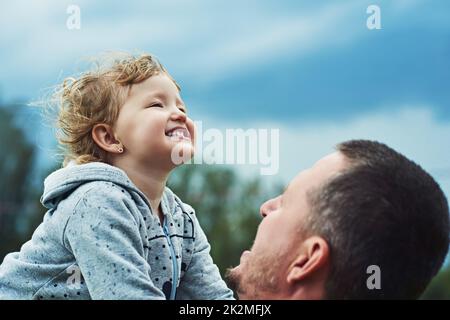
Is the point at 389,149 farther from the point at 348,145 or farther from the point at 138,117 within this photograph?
the point at 138,117

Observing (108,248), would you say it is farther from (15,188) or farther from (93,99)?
(15,188)

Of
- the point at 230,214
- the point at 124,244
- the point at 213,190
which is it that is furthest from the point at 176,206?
the point at 230,214

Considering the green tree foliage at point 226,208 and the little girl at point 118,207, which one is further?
the green tree foliage at point 226,208

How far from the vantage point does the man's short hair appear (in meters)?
1.15

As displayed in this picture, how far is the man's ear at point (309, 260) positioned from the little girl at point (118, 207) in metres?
0.24

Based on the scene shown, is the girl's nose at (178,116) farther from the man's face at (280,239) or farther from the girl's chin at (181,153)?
the man's face at (280,239)

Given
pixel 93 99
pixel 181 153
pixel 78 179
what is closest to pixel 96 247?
pixel 78 179

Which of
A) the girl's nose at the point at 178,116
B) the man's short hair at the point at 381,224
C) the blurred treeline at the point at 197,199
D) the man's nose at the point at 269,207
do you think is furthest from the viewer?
the blurred treeline at the point at 197,199

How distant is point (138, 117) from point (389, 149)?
A: 52 cm

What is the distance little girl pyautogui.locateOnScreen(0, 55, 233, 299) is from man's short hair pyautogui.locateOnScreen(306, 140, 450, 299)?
328 millimetres

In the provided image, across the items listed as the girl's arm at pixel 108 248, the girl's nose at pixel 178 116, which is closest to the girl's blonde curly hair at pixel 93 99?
the girl's nose at pixel 178 116

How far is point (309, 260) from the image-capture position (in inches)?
46.0

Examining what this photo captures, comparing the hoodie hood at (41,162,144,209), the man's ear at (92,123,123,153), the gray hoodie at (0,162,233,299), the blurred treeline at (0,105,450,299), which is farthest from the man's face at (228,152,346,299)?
the blurred treeline at (0,105,450,299)

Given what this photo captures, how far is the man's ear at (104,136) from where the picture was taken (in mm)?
1475
